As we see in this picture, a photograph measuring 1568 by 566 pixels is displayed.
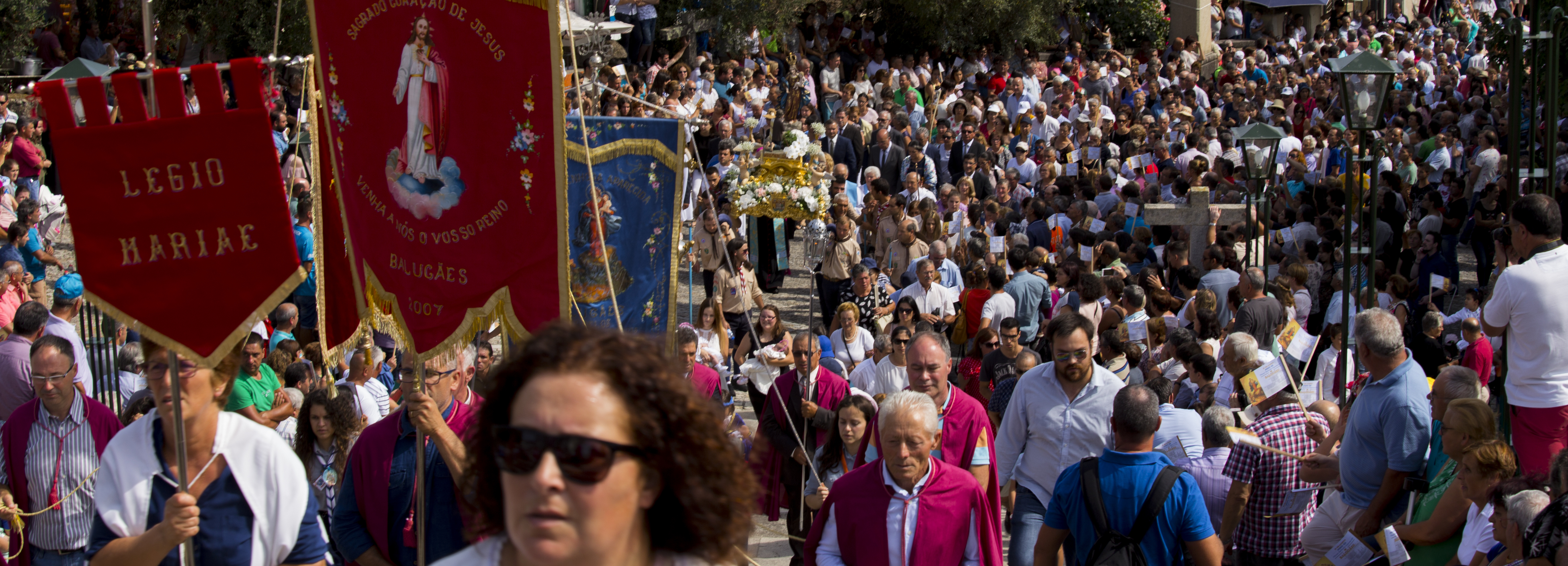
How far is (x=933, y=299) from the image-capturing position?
11617 millimetres

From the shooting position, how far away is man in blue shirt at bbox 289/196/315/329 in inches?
456

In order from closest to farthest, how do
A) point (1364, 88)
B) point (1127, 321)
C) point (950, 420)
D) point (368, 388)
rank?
point (950, 420) < point (368, 388) < point (1364, 88) < point (1127, 321)

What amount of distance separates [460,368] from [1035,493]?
261 centimetres

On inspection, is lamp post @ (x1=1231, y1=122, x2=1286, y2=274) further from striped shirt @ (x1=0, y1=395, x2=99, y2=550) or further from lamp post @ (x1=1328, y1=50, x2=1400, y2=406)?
striped shirt @ (x1=0, y1=395, x2=99, y2=550)

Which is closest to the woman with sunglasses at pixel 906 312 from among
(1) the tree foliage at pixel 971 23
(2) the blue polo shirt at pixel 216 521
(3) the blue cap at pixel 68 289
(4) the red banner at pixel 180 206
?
(3) the blue cap at pixel 68 289

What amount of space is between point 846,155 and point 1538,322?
39.4ft

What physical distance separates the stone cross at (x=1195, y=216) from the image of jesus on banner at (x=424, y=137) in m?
9.88

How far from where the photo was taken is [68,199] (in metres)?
3.70

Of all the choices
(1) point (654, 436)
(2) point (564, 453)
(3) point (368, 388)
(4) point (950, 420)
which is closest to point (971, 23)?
(3) point (368, 388)

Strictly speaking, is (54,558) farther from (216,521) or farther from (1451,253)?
(1451,253)

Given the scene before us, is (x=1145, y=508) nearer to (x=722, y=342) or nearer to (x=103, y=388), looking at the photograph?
(x=722, y=342)

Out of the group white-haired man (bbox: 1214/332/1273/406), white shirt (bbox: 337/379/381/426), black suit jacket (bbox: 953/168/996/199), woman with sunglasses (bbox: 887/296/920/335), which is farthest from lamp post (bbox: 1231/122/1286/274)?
white shirt (bbox: 337/379/381/426)

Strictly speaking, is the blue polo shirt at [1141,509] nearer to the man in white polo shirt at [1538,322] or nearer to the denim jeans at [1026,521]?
the denim jeans at [1026,521]

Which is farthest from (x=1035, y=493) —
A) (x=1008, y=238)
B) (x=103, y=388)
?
(x=1008, y=238)
